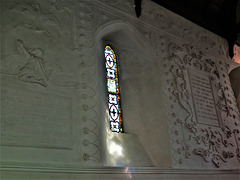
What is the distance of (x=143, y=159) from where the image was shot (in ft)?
18.2

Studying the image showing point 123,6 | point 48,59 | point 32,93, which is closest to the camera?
point 32,93

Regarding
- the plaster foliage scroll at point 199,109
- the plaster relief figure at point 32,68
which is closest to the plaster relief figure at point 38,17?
the plaster relief figure at point 32,68

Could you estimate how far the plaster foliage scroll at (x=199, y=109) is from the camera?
19.7ft

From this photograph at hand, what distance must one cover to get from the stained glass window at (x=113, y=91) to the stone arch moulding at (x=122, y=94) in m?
0.10

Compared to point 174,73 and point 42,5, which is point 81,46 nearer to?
point 42,5

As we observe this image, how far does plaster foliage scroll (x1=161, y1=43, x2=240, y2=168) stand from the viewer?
600 cm

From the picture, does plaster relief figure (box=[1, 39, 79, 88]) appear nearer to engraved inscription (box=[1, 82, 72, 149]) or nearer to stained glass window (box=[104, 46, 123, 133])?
engraved inscription (box=[1, 82, 72, 149])

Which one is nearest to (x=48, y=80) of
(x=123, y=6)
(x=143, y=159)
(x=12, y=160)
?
(x=12, y=160)

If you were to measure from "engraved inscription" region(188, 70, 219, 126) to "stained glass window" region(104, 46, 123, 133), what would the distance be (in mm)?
1821

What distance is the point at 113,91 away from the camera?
6.41 m

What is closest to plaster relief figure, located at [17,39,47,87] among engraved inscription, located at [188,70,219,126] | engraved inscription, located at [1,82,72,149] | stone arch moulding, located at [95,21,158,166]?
engraved inscription, located at [1,82,72,149]

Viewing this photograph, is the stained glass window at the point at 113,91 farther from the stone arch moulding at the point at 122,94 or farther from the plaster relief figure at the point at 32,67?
the plaster relief figure at the point at 32,67

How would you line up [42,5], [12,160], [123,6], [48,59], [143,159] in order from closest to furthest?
[12,160]
[48,59]
[42,5]
[143,159]
[123,6]

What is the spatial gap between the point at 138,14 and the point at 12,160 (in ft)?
13.9
